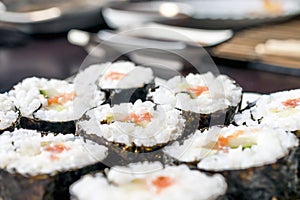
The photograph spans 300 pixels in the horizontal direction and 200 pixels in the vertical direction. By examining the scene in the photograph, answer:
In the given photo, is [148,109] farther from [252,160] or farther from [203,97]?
[252,160]

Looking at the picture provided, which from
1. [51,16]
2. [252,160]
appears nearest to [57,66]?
[51,16]

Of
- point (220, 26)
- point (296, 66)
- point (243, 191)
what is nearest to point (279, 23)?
point (220, 26)

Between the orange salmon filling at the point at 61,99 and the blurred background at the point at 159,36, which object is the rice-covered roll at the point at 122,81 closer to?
the orange salmon filling at the point at 61,99

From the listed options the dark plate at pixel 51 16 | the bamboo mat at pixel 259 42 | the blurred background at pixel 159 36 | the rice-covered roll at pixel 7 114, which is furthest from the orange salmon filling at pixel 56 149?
the dark plate at pixel 51 16

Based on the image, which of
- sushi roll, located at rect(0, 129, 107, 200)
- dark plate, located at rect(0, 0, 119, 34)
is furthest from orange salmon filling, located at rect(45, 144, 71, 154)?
dark plate, located at rect(0, 0, 119, 34)

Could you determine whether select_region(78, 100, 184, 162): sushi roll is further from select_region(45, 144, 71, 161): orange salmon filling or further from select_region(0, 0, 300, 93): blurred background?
select_region(0, 0, 300, 93): blurred background

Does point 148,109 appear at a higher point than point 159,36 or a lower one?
higher

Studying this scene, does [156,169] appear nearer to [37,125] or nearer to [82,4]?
[37,125]
